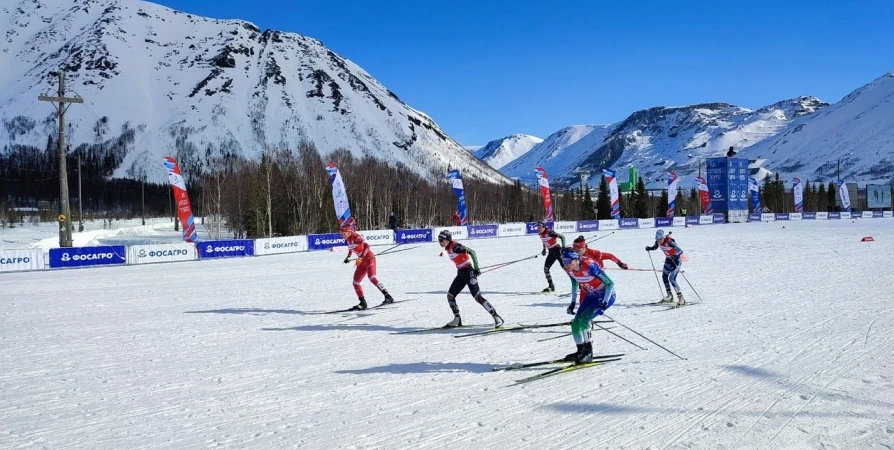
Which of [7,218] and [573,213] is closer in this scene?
[7,218]

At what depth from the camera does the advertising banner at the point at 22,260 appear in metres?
23.4

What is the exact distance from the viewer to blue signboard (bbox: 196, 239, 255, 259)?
28828 mm

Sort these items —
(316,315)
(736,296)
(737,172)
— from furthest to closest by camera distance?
(737,172) → (736,296) → (316,315)

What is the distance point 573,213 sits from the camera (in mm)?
109188

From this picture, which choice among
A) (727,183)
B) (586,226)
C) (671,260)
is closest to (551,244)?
(671,260)

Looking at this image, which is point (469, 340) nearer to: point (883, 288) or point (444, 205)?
point (883, 288)

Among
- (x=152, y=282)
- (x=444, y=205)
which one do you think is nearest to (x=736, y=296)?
(x=152, y=282)

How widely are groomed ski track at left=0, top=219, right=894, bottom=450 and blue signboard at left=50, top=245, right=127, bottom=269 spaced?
421 inches

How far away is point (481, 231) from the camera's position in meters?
44.0

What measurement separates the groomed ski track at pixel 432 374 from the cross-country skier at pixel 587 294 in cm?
37

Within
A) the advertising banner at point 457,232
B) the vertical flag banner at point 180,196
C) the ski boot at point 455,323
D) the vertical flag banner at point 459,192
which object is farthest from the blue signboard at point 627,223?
the ski boot at point 455,323

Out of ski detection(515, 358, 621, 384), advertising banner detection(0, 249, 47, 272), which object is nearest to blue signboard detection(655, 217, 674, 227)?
advertising banner detection(0, 249, 47, 272)

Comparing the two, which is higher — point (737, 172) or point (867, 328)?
point (737, 172)

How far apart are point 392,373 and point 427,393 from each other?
103 cm
